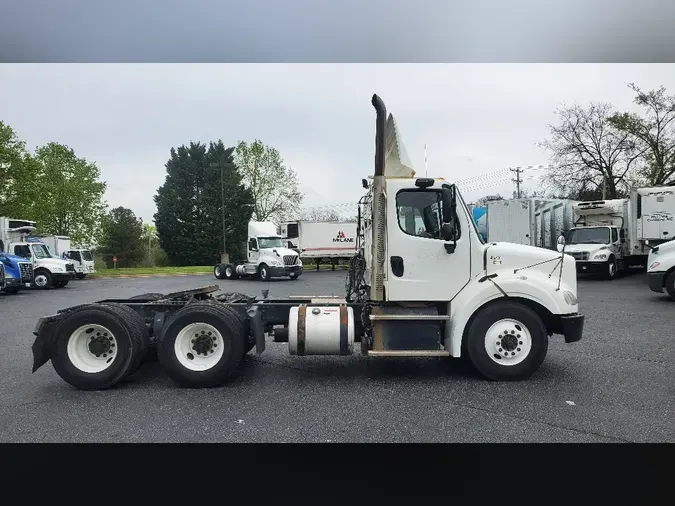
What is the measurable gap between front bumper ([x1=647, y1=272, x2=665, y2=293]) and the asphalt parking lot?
4.67 m

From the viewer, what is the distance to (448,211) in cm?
538

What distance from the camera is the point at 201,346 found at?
5477 mm

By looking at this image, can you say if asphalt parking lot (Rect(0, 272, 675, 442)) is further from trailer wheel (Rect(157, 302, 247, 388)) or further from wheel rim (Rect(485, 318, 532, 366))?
wheel rim (Rect(485, 318, 532, 366))

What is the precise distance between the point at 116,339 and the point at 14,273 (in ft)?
28.7

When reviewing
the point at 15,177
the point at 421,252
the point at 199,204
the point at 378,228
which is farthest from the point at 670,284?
the point at 15,177

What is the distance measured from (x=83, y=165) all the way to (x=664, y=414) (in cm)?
603

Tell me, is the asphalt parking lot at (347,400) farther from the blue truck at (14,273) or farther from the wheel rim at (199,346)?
the blue truck at (14,273)

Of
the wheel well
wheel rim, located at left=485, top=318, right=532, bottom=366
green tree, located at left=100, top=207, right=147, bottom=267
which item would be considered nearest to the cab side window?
the wheel well

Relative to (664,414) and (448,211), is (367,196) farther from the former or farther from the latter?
(664,414)

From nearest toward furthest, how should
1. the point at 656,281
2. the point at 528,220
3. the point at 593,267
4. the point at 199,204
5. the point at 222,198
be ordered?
the point at 199,204
the point at 222,198
the point at 528,220
the point at 656,281
the point at 593,267

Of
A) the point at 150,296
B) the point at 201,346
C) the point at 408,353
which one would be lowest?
the point at 408,353

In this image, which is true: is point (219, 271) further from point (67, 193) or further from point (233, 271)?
point (67, 193)

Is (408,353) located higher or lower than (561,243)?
lower
